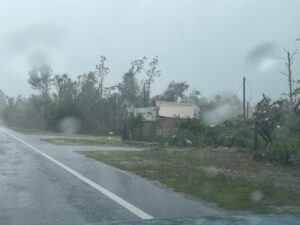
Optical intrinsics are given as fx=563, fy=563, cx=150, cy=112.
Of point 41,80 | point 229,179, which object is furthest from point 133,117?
point 41,80

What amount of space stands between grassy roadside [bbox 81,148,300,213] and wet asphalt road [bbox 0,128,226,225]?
638mm

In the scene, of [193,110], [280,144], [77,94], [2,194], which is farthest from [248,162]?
[77,94]

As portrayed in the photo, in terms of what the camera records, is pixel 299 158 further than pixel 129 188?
Yes

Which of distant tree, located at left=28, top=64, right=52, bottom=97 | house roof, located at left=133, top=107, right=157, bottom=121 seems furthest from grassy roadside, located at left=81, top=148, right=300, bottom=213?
distant tree, located at left=28, top=64, right=52, bottom=97

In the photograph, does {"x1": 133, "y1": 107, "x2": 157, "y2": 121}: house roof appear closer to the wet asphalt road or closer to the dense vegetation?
the dense vegetation

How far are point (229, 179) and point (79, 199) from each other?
5099 mm

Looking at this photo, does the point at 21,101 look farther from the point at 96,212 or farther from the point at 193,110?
the point at 96,212

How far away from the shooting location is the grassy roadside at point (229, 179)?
1115cm

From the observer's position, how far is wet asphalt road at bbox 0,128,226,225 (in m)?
9.34

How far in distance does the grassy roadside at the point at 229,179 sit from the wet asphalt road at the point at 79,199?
0.64 meters

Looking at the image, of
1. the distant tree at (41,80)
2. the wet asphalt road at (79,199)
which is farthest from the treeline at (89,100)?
the wet asphalt road at (79,199)

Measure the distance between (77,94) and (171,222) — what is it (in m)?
71.6

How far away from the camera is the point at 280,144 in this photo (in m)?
20.8

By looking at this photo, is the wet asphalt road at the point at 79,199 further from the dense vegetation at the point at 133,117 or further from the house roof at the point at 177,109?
the house roof at the point at 177,109
